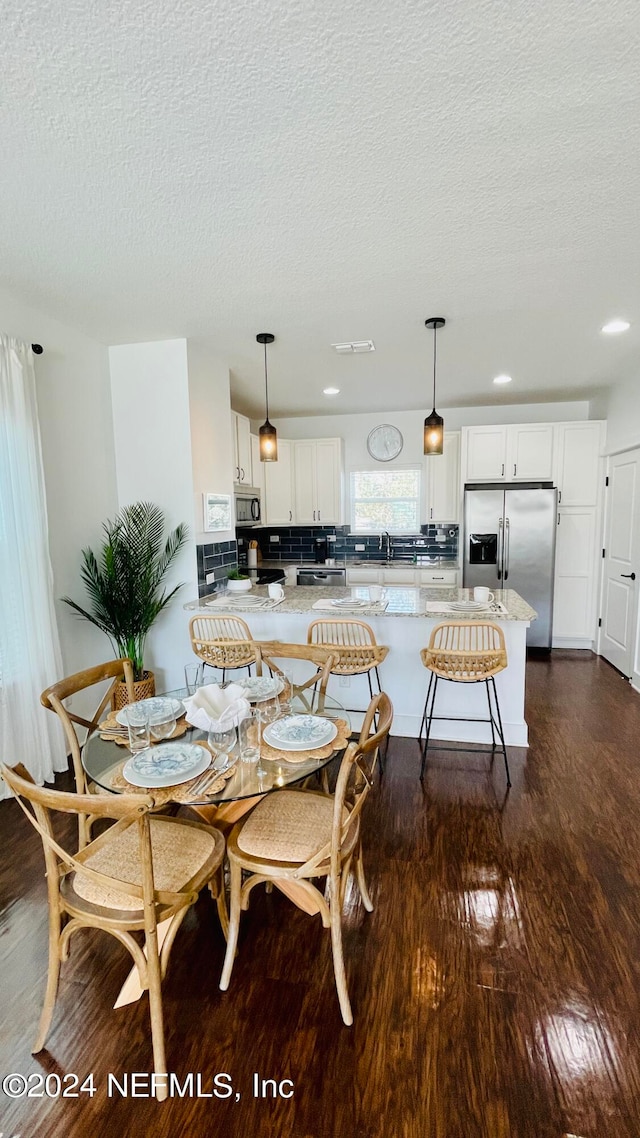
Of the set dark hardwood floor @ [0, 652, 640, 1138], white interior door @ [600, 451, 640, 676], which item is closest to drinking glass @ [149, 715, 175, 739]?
dark hardwood floor @ [0, 652, 640, 1138]

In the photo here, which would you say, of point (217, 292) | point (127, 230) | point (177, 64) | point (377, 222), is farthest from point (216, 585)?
point (177, 64)

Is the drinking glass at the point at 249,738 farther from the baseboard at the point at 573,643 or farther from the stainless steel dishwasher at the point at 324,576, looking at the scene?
the baseboard at the point at 573,643

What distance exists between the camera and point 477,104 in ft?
4.74

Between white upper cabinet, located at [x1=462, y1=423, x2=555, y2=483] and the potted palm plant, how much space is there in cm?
325

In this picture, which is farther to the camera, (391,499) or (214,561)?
(391,499)

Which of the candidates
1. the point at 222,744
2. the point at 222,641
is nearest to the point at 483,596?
the point at 222,641

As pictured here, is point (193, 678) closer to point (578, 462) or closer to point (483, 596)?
point (483, 596)

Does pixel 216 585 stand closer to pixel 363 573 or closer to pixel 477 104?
pixel 363 573

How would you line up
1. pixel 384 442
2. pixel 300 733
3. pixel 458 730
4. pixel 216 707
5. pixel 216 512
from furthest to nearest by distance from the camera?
pixel 384 442
pixel 216 512
pixel 458 730
pixel 216 707
pixel 300 733

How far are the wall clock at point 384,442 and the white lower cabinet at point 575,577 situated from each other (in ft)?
6.43

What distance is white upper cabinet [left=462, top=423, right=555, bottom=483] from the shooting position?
5004 mm

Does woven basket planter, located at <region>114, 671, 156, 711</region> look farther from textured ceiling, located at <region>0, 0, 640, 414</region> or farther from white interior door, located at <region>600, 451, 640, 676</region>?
white interior door, located at <region>600, 451, 640, 676</region>

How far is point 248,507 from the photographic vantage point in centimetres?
502

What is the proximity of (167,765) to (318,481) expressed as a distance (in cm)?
454
